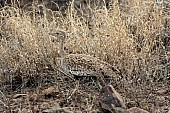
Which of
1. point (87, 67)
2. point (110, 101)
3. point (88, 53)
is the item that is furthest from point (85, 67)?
point (110, 101)

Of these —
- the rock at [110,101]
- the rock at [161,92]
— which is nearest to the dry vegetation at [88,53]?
the rock at [161,92]

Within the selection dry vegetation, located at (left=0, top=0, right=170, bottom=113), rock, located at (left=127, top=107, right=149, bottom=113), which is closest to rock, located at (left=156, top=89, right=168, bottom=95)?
dry vegetation, located at (left=0, top=0, right=170, bottom=113)

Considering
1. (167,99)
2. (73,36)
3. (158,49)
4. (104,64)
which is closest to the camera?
(167,99)

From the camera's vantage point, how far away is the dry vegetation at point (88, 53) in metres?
3.37

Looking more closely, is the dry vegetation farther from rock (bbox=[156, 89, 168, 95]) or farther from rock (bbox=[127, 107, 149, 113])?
rock (bbox=[127, 107, 149, 113])

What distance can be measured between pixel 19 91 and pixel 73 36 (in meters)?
1.01

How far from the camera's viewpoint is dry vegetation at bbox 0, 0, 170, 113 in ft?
11.1

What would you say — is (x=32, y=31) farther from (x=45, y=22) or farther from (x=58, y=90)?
(x=58, y=90)

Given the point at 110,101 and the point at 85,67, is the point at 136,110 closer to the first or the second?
the point at 110,101

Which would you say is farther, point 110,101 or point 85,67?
point 85,67

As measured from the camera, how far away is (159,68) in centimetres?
381

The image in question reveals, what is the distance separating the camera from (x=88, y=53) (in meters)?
4.12

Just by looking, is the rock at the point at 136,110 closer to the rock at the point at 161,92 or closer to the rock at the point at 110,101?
the rock at the point at 110,101

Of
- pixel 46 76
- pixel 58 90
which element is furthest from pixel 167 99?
pixel 46 76
